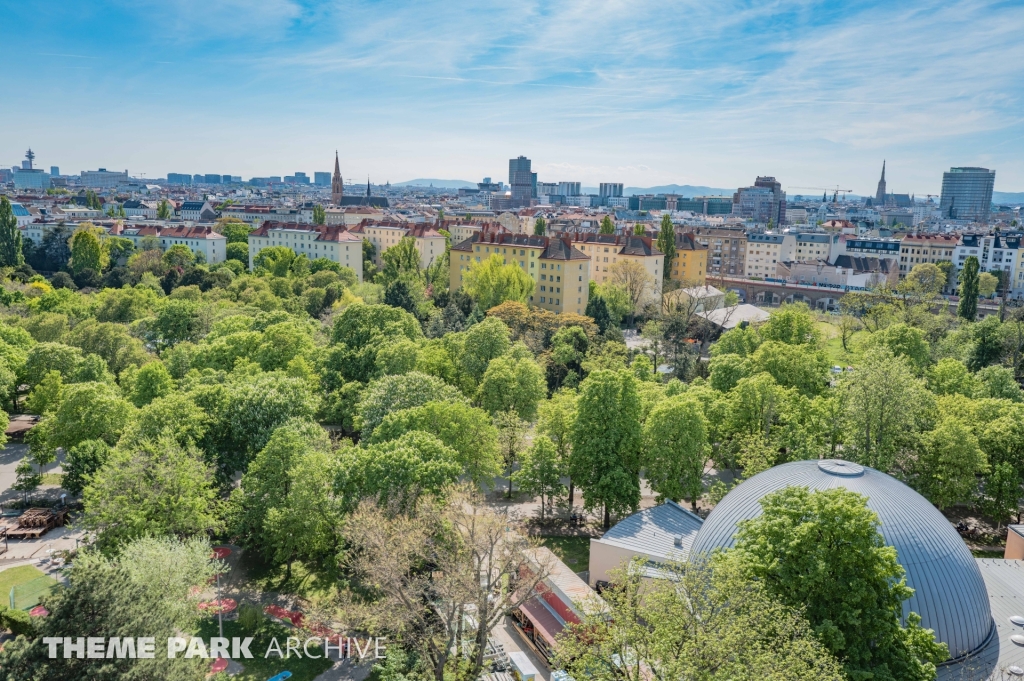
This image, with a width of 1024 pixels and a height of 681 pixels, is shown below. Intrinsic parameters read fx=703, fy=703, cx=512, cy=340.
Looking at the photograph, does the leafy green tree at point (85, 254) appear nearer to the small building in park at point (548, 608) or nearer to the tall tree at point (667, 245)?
the tall tree at point (667, 245)

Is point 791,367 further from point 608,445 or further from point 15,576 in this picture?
point 15,576

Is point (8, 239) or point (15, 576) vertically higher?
point (8, 239)

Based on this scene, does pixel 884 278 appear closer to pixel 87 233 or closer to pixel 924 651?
pixel 924 651

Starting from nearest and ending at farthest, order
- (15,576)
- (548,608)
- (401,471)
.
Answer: (548,608)
(401,471)
(15,576)

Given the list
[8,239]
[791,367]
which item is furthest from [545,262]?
[8,239]

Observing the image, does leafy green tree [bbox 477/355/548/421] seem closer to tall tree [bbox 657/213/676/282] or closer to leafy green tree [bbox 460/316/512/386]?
leafy green tree [bbox 460/316/512/386]
